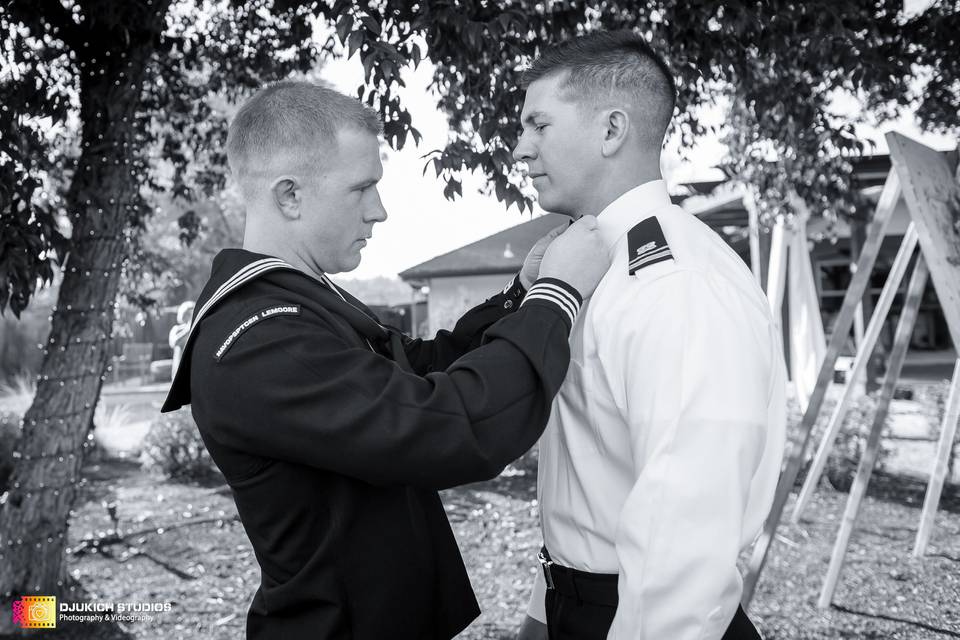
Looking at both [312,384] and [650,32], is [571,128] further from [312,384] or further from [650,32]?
[650,32]

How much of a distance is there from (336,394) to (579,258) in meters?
0.64

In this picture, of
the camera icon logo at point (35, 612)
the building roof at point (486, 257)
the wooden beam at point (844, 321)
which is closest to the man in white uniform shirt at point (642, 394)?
the wooden beam at point (844, 321)

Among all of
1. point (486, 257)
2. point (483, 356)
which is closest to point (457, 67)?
point (483, 356)

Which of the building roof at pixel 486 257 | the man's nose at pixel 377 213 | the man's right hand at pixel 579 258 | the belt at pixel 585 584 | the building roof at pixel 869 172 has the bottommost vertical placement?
the belt at pixel 585 584

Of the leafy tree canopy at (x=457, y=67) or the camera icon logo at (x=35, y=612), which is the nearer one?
the leafy tree canopy at (x=457, y=67)

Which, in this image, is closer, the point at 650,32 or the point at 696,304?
the point at 696,304

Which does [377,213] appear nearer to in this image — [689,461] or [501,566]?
[689,461]

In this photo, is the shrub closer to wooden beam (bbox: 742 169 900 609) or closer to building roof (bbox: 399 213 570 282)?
wooden beam (bbox: 742 169 900 609)

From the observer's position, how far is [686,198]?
1409cm

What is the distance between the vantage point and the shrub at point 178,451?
28.6 feet

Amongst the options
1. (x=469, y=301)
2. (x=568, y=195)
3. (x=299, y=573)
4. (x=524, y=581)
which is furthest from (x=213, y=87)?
(x=469, y=301)

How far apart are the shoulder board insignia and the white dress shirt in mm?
708

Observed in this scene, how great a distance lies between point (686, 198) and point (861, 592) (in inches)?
399

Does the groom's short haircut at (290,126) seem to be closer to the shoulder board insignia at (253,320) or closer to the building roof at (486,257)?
the shoulder board insignia at (253,320)
